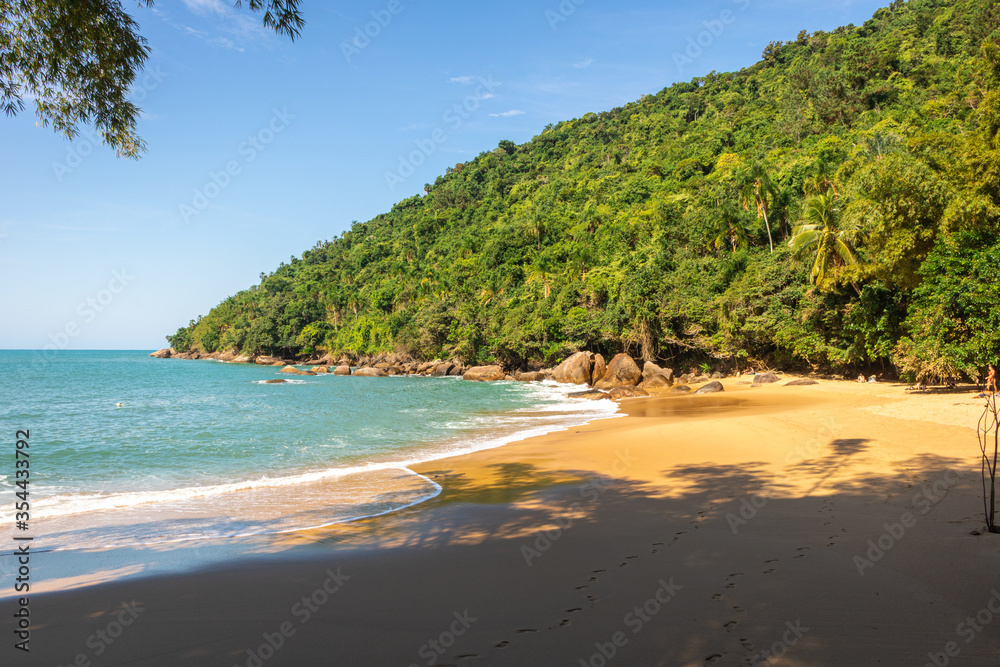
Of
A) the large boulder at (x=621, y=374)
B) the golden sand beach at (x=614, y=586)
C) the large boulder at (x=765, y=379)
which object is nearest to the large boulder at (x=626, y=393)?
the large boulder at (x=621, y=374)

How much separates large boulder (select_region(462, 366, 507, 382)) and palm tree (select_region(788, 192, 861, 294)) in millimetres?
27217

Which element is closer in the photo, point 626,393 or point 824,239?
point 824,239

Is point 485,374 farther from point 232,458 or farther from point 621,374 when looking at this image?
point 232,458

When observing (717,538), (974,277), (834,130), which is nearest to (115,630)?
(717,538)

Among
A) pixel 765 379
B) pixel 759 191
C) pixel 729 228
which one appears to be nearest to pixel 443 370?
pixel 729 228

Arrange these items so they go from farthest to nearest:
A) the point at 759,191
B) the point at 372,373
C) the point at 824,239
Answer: the point at 372,373
the point at 759,191
the point at 824,239

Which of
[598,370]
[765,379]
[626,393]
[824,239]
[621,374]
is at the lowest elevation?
[626,393]

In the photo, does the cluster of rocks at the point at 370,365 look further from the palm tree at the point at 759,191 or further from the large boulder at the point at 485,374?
the palm tree at the point at 759,191

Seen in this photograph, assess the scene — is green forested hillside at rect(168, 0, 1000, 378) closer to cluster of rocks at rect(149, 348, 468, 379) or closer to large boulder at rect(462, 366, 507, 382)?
cluster of rocks at rect(149, 348, 468, 379)

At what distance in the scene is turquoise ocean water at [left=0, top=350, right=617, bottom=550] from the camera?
25.8 ft

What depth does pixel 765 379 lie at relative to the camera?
29.1 meters

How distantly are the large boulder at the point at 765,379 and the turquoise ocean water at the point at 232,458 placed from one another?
11.0 m

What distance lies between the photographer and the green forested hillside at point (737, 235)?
17141mm

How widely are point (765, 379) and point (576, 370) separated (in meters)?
13.5
